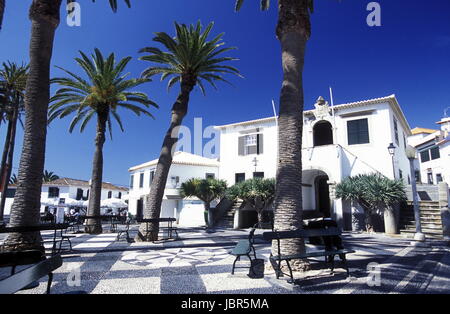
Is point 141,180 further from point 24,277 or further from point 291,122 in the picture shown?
point 24,277

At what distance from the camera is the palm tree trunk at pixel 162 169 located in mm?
11359

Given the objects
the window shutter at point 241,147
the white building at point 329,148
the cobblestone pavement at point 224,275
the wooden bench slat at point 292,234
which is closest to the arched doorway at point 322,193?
the white building at point 329,148

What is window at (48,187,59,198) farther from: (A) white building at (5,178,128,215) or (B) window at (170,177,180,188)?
(B) window at (170,177,180,188)

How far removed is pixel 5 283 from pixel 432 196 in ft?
70.7

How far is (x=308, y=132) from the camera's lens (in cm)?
2047

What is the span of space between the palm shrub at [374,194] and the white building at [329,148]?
1283mm

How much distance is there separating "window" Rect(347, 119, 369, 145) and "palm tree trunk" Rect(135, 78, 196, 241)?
12563 millimetres

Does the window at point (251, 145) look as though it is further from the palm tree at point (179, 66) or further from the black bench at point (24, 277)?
the black bench at point (24, 277)

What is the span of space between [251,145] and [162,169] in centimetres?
1285

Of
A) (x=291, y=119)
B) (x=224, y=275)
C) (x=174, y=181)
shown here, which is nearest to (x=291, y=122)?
(x=291, y=119)

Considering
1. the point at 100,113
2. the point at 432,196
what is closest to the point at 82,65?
the point at 100,113

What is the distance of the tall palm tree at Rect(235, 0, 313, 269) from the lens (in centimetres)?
618

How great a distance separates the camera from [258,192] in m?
17.1
